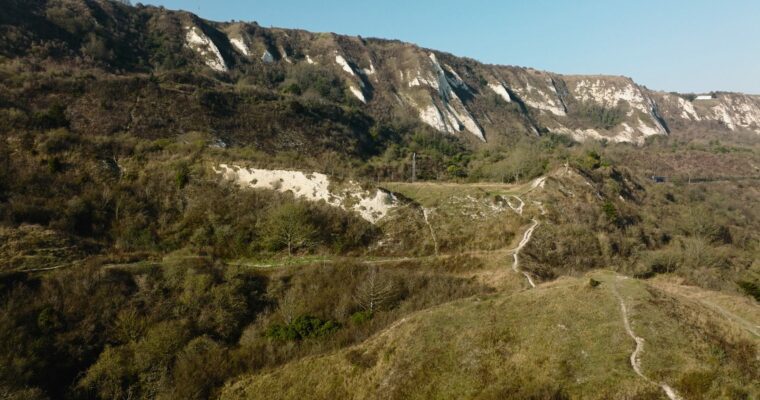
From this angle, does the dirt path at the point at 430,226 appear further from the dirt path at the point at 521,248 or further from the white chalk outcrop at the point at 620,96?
the white chalk outcrop at the point at 620,96

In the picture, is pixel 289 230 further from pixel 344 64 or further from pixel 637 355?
pixel 344 64

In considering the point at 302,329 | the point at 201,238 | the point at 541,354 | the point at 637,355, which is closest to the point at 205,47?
the point at 201,238

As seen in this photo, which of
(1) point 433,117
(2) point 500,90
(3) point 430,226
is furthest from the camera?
(2) point 500,90

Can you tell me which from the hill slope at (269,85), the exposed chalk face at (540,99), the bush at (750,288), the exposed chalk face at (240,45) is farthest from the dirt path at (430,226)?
the exposed chalk face at (540,99)

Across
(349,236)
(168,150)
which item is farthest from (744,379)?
(168,150)

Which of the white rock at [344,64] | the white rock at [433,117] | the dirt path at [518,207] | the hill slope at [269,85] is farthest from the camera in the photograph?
the white rock at [344,64]

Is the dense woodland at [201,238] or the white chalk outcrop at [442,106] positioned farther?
the white chalk outcrop at [442,106]
